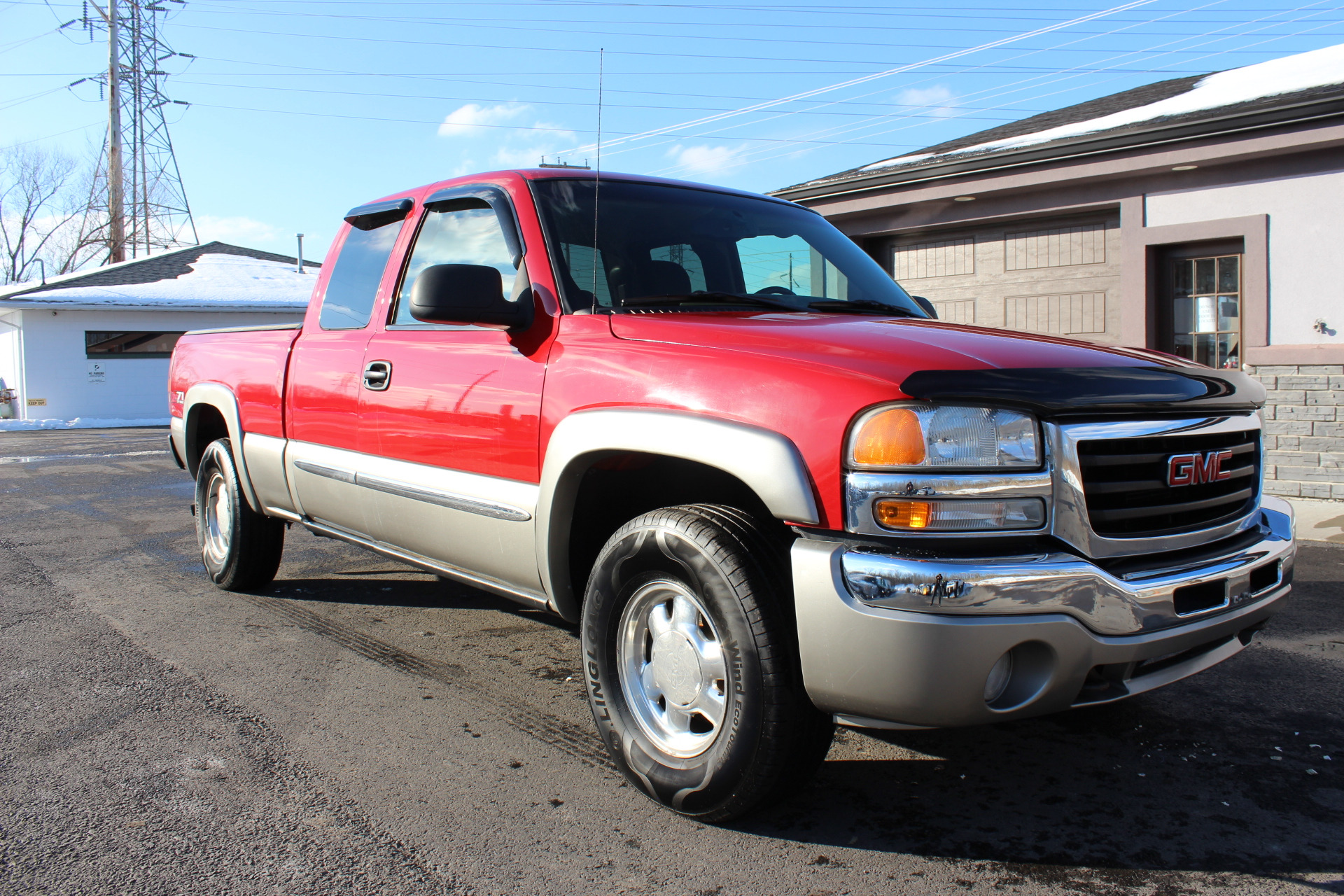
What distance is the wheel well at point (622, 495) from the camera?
10.3 feet

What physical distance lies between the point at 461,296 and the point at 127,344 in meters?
26.7

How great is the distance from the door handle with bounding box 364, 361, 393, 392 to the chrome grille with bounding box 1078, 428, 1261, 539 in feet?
8.58

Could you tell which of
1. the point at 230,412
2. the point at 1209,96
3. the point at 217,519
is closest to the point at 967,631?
the point at 230,412

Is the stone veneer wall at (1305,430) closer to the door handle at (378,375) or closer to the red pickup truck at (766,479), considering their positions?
the red pickup truck at (766,479)

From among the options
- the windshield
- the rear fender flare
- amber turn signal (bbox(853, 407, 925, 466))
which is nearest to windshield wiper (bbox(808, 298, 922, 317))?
the windshield

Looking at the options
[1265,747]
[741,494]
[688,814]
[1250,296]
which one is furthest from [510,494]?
[1250,296]

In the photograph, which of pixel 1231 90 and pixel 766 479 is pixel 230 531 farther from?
pixel 1231 90

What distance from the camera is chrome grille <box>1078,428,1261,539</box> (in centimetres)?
242

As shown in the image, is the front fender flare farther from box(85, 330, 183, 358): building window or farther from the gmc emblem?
box(85, 330, 183, 358): building window

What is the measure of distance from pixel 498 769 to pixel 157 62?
153 feet

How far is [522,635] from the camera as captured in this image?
15.5ft

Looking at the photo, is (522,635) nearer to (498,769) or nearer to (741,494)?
(498,769)

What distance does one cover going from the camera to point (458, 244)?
3930 mm

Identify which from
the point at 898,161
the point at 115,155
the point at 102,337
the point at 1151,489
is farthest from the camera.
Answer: the point at 115,155
